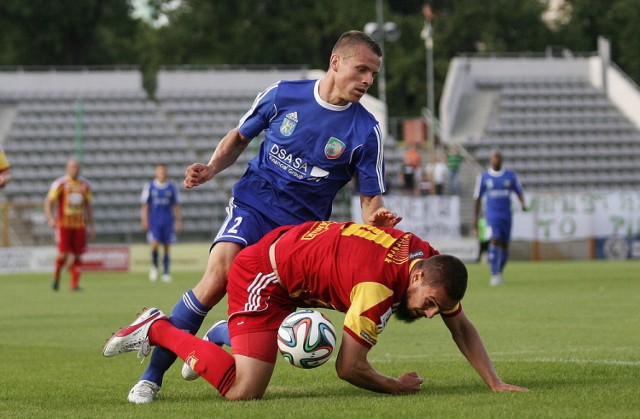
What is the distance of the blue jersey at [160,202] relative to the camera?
25.5m

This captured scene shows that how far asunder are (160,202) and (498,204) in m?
7.32

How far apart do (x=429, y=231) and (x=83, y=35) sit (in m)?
28.3

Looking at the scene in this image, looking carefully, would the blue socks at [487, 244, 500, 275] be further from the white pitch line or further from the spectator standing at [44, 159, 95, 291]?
the white pitch line

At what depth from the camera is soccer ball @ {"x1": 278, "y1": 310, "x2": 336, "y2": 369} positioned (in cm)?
683

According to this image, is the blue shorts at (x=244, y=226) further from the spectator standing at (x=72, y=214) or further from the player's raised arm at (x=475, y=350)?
the spectator standing at (x=72, y=214)

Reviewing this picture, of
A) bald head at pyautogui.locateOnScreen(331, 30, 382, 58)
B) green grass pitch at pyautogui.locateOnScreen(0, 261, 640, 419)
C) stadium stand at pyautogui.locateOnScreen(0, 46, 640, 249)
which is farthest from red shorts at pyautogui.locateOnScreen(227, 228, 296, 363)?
stadium stand at pyautogui.locateOnScreen(0, 46, 640, 249)

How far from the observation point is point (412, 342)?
37.6ft

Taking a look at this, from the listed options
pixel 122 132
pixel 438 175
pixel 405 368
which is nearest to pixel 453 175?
pixel 438 175

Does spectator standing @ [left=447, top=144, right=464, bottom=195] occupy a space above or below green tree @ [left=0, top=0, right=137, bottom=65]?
below

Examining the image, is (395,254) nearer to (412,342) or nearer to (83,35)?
(412,342)

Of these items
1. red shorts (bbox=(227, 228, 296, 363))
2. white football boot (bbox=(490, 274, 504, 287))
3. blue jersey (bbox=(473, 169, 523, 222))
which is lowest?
white football boot (bbox=(490, 274, 504, 287))

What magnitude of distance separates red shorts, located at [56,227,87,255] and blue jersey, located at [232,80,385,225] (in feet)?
50.1

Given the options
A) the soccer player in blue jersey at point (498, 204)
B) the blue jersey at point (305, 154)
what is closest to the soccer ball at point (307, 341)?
the blue jersey at point (305, 154)

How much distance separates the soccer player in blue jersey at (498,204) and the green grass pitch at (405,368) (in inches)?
125
